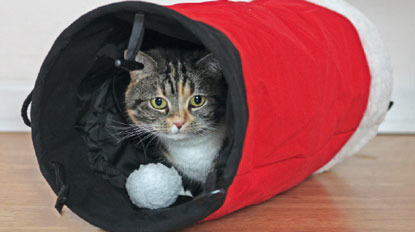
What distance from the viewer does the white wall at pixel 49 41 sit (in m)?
2.54

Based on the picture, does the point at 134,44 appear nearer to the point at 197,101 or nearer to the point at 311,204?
the point at 197,101

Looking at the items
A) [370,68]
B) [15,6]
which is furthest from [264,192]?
[15,6]

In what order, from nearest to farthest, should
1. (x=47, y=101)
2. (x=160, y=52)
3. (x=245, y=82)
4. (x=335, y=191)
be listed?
(x=245, y=82) < (x=47, y=101) < (x=160, y=52) < (x=335, y=191)

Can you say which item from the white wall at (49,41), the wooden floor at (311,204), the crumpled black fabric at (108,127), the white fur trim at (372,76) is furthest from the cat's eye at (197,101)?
the white wall at (49,41)

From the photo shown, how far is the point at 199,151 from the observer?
155 cm

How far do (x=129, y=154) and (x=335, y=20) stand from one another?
833 mm

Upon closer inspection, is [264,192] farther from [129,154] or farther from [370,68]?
[370,68]

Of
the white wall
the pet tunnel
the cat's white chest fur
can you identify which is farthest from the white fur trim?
the white wall

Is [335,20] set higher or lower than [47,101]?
higher

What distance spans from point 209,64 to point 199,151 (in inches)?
10.7

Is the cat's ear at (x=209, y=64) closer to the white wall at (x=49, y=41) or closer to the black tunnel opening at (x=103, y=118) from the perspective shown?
the black tunnel opening at (x=103, y=118)

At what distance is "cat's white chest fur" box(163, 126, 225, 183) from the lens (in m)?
1.55

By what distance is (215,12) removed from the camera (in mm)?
1359

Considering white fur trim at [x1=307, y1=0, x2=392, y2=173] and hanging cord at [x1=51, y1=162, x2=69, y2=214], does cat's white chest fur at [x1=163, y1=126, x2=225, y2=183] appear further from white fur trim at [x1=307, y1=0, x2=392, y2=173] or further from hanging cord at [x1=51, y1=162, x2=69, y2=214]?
white fur trim at [x1=307, y1=0, x2=392, y2=173]
